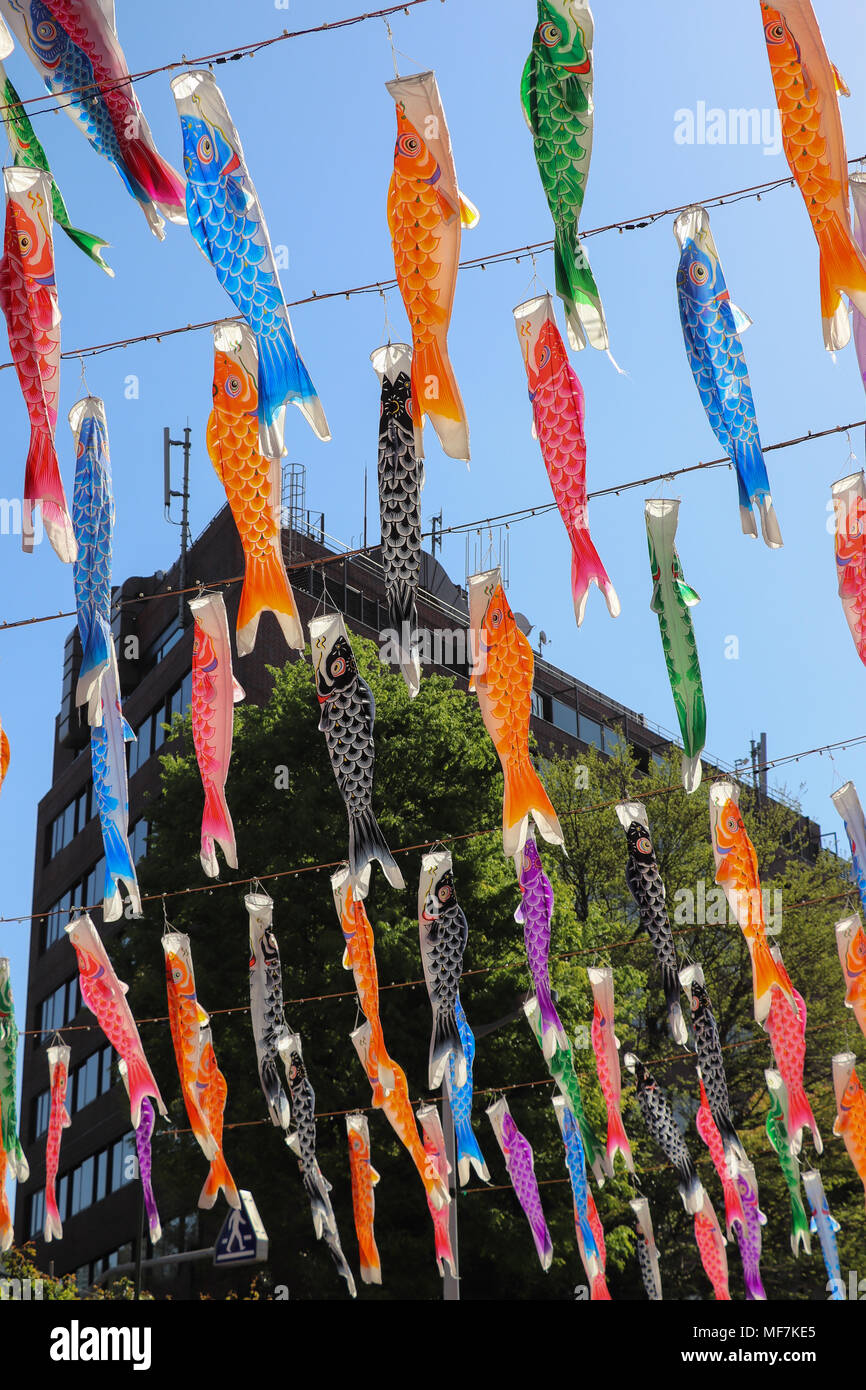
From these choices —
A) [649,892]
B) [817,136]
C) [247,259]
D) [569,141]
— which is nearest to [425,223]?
[569,141]

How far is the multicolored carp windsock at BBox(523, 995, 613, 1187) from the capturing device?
14727mm

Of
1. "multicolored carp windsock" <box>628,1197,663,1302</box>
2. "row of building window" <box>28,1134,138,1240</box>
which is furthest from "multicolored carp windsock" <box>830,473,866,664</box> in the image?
"row of building window" <box>28,1134,138,1240</box>

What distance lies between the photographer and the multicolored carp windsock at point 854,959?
48.4 ft

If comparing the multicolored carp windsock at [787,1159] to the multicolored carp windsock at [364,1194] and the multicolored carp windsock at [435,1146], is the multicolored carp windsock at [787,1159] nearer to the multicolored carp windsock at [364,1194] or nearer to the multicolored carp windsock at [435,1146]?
the multicolored carp windsock at [435,1146]

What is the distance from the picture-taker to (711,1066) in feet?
52.1

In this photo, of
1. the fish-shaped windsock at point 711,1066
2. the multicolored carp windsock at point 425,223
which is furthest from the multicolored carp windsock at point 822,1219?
the multicolored carp windsock at point 425,223

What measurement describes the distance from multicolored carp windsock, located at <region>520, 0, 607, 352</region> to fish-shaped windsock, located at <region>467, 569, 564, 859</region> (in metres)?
2.98

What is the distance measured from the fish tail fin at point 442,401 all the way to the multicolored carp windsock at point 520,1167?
9.62 meters

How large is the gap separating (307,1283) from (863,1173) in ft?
24.1

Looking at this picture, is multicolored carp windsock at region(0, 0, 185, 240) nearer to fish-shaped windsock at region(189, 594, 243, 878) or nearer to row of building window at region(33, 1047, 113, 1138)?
fish-shaped windsock at region(189, 594, 243, 878)

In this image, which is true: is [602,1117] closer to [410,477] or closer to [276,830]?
[276,830]

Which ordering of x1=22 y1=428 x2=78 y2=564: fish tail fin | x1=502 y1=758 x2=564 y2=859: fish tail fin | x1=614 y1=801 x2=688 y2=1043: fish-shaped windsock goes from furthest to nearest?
1. x1=614 y1=801 x2=688 y2=1043: fish-shaped windsock
2. x1=502 y1=758 x2=564 y2=859: fish tail fin
3. x1=22 y1=428 x2=78 y2=564: fish tail fin
